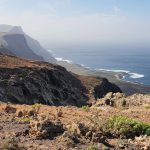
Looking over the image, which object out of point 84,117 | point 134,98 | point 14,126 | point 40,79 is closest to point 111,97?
point 134,98

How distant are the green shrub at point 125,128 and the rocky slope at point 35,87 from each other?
30.6 m

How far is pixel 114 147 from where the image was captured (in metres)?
13.6

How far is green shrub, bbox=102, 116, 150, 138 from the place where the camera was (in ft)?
48.9

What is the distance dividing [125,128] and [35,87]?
41796 millimetres

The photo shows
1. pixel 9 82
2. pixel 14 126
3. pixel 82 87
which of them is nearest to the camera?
pixel 14 126

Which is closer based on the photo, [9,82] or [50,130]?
[50,130]

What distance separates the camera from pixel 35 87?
2215 inches

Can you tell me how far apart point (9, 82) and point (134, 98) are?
75.2 ft

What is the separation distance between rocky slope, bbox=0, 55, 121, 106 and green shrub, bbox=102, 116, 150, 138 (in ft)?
100

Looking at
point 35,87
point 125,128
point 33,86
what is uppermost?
point 125,128

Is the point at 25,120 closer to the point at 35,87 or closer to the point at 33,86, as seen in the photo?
the point at 33,86

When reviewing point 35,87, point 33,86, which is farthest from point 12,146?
point 35,87

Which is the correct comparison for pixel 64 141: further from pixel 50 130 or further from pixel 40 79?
pixel 40 79

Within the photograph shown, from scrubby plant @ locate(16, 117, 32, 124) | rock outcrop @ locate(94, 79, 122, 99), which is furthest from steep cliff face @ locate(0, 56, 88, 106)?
scrubby plant @ locate(16, 117, 32, 124)
